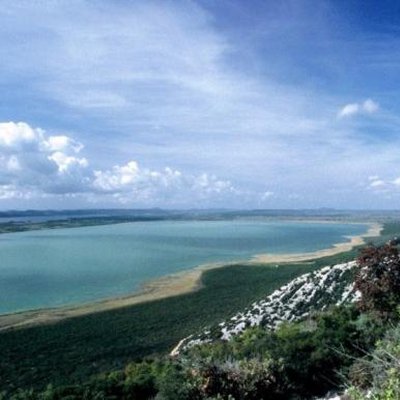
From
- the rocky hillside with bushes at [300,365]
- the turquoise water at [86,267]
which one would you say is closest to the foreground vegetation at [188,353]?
the rocky hillside with bushes at [300,365]

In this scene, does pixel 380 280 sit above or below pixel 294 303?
above

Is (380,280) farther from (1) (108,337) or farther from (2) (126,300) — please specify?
(2) (126,300)

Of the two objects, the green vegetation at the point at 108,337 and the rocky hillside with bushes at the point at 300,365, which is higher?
the rocky hillside with bushes at the point at 300,365

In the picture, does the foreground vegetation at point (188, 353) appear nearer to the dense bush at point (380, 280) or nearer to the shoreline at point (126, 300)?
the dense bush at point (380, 280)

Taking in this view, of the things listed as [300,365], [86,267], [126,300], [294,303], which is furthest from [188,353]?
[86,267]

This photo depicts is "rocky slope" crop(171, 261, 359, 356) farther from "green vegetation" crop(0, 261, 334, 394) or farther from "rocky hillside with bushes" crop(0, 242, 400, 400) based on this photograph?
"green vegetation" crop(0, 261, 334, 394)

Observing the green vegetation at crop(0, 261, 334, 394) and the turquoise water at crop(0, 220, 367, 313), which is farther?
the turquoise water at crop(0, 220, 367, 313)

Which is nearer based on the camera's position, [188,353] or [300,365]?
[300,365]

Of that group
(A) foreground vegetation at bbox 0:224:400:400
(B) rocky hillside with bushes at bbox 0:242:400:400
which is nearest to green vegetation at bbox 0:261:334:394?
(A) foreground vegetation at bbox 0:224:400:400

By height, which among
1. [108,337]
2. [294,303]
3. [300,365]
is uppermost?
[300,365]
